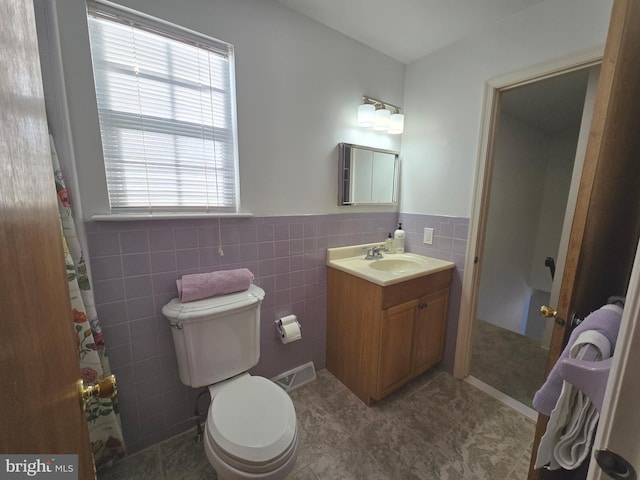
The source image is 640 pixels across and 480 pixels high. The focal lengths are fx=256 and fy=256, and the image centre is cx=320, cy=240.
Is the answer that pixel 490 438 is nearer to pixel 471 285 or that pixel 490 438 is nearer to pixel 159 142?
pixel 471 285

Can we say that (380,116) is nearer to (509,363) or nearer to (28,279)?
(28,279)

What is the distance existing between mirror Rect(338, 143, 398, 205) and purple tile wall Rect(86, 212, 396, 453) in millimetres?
280

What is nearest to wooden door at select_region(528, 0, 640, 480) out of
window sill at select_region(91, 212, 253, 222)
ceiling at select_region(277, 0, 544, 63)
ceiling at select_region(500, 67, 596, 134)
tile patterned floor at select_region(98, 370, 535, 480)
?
tile patterned floor at select_region(98, 370, 535, 480)

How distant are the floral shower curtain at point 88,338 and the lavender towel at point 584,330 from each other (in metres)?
1.46

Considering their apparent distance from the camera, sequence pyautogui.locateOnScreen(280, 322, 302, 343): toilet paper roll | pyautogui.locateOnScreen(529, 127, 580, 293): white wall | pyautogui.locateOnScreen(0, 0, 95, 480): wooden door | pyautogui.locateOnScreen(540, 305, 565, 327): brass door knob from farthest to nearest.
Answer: pyautogui.locateOnScreen(529, 127, 580, 293): white wall < pyautogui.locateOnScreen(280, 322, 302, 343): toilet paper roll < pyautogui.locateOnScreen(540, 305, 565, 327): brass door knob < pyautogui.locateOnScreen(0, 0, 95, 480): wooden door

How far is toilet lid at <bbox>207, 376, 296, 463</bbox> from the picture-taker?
913 millimetres

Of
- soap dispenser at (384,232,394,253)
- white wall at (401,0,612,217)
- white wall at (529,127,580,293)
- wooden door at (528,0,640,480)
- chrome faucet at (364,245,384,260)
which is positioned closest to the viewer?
wooden door at (528,0,640,480)

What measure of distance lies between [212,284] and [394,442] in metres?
1.29

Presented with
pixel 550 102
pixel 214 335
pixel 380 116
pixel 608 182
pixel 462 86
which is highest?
pixel 550 102

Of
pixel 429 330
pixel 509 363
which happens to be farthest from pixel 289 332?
pixel 509 363

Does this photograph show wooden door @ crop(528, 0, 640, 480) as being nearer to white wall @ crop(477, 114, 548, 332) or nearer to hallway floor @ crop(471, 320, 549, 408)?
hallway floor @ crop(471, 320, 549, 408)

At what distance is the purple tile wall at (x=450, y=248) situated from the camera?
178 centimetres

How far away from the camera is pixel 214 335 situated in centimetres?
123

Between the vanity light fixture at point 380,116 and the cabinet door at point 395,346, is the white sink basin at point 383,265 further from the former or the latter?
the vanity light fixture at point 380,116
